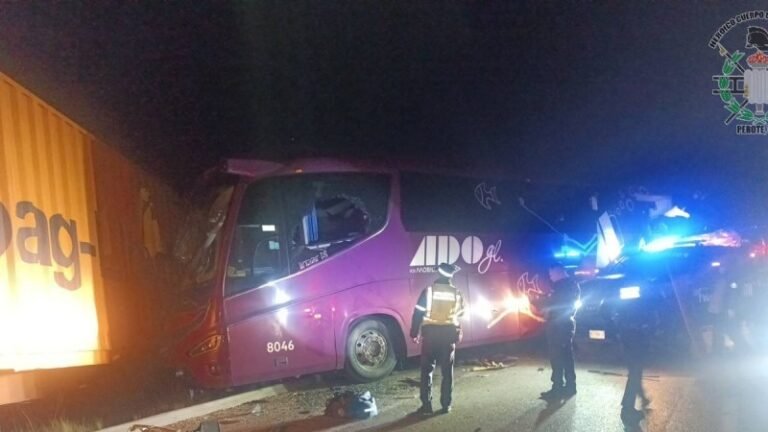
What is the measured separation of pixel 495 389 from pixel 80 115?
9.87 metres

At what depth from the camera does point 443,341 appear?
6.70 m

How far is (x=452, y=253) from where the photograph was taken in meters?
8.92

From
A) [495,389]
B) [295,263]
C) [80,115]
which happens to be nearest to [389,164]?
[295,263]

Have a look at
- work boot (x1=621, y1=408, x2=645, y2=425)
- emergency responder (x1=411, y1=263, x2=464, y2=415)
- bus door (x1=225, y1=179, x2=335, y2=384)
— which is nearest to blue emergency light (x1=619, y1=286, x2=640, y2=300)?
work boot (x1=621, y1=408, x2=645, y2=425)

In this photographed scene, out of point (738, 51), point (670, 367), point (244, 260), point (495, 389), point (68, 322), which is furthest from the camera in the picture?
point (738, 51)

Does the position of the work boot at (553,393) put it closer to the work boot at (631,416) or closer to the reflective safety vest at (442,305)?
the work boot at (631,416)

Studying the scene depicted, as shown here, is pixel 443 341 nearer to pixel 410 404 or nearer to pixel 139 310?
pixel 410 404

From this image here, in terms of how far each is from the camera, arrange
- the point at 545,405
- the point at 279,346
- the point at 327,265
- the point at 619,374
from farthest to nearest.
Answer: the point at 619,374 < the point at 327,265 < the point at 279,346 < the point at 545,405

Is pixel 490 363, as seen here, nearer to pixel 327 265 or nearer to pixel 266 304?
pixel 327 265

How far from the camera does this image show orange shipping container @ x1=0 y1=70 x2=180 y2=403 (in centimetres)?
574

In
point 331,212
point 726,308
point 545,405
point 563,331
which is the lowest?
point 545,405

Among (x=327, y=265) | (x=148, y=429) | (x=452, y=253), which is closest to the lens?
(x=148, y=429)

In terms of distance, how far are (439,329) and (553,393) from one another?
1.69 meters
